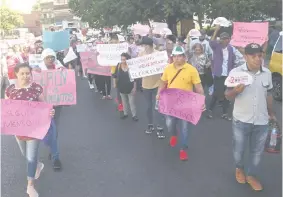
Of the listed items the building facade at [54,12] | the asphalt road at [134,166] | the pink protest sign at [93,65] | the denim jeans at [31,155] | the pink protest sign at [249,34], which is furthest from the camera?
the building facade at [54,12]

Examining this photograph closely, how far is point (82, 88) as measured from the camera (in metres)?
12.4

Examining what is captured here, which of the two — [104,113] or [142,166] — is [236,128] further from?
[104,113]

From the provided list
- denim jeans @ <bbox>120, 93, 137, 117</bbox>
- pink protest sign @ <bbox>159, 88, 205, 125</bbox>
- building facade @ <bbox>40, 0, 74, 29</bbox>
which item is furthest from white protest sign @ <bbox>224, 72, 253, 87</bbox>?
building facade @ <bbox>40, 0, 74, 29</bbox>

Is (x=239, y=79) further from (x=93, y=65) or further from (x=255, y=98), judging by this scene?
(x=93, y=65)

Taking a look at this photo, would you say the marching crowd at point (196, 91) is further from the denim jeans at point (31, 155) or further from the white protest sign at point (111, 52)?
the white protest sign at point (111, 52)

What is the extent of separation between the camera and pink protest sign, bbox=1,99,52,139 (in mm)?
4398

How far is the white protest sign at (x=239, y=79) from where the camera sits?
3953mm

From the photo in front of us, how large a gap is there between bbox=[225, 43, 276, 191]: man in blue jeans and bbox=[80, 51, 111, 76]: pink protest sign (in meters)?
5.83

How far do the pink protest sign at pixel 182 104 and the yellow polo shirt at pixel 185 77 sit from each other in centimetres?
8

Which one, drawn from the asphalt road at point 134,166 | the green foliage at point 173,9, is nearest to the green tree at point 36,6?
the green foliage at point 173,9

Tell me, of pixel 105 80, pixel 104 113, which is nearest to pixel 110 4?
pixel 105 80

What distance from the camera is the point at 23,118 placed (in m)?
4.47

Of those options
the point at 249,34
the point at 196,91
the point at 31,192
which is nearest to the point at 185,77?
the point at 196,91

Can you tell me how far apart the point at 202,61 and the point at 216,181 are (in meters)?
3.70
